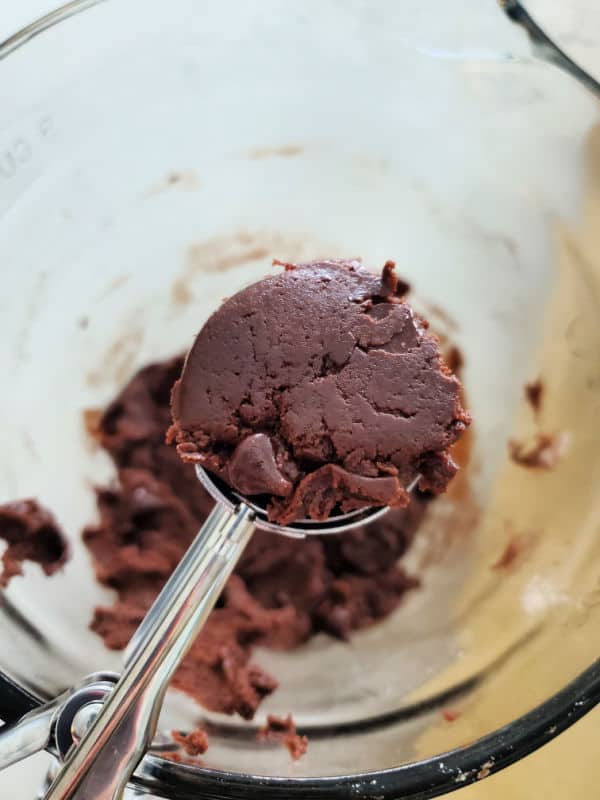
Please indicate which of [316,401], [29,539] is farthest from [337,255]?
[29,539]

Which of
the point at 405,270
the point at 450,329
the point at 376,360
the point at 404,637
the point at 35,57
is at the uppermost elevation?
the point at 35,57

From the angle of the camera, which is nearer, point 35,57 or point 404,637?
point 35,57

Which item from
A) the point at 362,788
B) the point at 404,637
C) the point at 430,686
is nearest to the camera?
the point at 362,788

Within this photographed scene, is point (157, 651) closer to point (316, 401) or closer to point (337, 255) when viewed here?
point (316, 401)

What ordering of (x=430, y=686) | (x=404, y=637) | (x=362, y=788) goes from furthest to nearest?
(x=404, y=637) → (x=430, y=686) → (x=362, y=788)

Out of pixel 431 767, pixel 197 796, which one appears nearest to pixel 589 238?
pixel 431 767

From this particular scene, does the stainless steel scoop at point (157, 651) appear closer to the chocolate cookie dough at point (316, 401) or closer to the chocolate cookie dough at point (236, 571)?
the chocolate cookie dough at point (316, 401)

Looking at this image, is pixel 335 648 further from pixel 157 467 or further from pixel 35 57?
pixel 35 57
